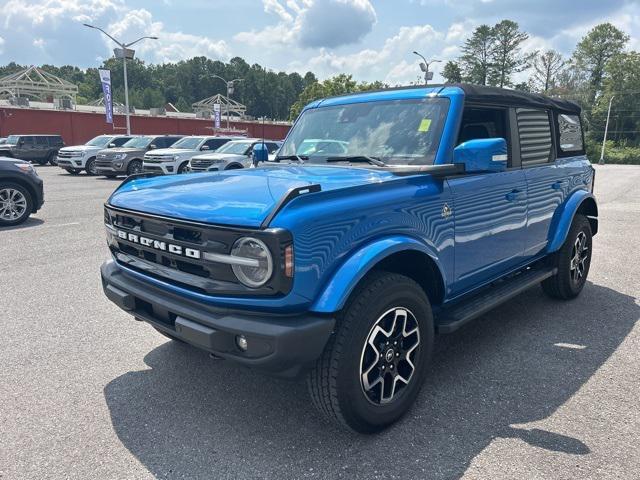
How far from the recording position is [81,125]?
43.7 m

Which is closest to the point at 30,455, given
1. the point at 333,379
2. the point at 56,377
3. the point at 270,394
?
the point at 56,377

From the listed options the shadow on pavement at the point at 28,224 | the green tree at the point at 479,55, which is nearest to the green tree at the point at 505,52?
the green tree at the point at 479,55

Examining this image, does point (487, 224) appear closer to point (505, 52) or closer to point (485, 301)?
point (485, 301)

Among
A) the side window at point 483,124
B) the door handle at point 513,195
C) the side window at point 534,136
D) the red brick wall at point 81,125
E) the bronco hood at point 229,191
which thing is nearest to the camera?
the bronco hood at point 229,191

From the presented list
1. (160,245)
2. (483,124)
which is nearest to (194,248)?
(160,245)

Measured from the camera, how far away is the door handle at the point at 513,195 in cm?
375

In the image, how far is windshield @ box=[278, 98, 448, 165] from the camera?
130 inches

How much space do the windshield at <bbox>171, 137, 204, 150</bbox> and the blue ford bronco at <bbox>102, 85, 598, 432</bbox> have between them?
15.2 m

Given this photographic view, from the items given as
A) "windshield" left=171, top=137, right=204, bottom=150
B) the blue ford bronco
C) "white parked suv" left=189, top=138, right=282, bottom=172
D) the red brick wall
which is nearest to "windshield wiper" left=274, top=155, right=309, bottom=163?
the blue ford bronco

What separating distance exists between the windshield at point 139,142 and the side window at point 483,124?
18.0 meters

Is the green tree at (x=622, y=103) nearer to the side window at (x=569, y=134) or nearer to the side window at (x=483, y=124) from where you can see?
the side window at (x=569, y=134)

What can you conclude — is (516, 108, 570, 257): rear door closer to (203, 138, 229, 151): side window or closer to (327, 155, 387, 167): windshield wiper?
(327, 155, 387, 167): windshield wiper

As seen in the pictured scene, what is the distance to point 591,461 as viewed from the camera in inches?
99.2

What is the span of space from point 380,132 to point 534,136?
1.66 meters
